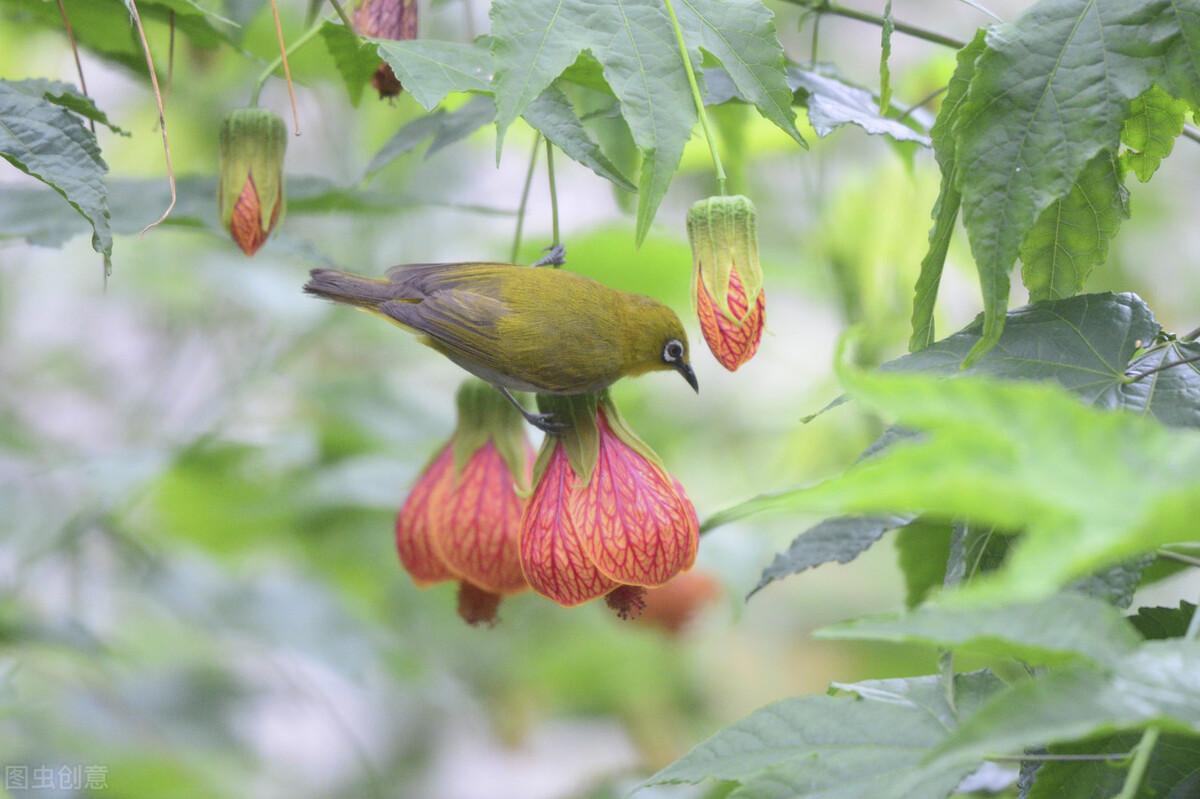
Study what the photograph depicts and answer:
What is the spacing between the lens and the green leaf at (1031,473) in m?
0.38

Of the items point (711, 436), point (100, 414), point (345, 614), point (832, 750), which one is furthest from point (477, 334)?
point (100, 414)

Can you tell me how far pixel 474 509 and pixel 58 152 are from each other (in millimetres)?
344

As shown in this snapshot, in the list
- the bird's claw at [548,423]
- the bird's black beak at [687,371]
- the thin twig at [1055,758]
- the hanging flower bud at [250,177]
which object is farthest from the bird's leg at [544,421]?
the thin twig at [1055,758]

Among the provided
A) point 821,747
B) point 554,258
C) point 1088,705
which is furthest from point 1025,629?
point 554,258

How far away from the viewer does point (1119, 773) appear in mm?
657

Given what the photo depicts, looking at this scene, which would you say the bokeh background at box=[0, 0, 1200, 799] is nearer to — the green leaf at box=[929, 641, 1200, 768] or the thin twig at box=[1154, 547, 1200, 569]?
the thin twig at box=[1154, 547, 1200, 569]

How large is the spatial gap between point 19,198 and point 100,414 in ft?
4.35

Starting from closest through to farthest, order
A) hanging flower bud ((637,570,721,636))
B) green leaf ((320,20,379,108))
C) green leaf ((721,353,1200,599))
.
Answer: green leaf ((721,353,1200,599)) → green leaf ((320,20,379,108)) → hanging flower bud ((637,570,721,636))

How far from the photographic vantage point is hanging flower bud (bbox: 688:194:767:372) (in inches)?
29.2

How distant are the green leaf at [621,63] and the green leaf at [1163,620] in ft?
1.18

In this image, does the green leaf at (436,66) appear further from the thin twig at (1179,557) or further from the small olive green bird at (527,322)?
the thin twig at (1179,557)

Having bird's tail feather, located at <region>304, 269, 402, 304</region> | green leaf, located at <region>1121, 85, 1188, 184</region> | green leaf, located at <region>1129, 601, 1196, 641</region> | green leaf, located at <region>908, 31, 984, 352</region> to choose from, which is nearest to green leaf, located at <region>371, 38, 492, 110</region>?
bird's tail feather, located at <region>304, 269, 402, 304</region>

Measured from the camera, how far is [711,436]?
2.19 metres

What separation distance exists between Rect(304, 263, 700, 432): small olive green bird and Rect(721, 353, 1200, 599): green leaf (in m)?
0.40
